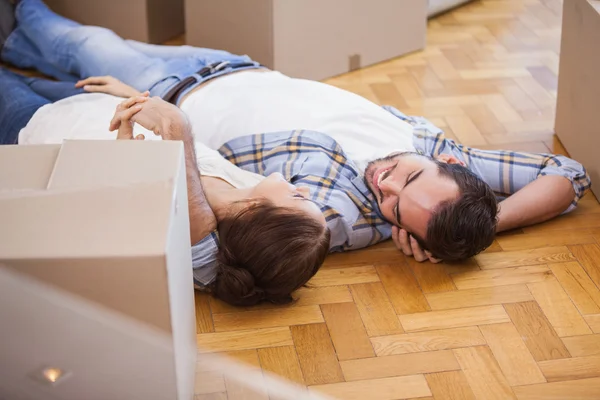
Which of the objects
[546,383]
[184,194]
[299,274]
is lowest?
[546,383]

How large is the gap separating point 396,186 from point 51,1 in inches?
76.7

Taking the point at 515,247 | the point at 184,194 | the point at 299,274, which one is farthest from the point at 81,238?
the point at 515,247

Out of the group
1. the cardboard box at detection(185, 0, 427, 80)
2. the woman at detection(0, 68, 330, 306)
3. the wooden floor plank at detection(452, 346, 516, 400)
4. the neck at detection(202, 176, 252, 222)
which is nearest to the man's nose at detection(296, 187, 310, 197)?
the woman at detection(0, 68, 330, 306)

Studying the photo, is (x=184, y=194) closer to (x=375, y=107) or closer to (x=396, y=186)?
(x=396, y=186)

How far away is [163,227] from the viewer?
3.80ft

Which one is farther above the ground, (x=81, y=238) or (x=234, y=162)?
(x=81, y=238)

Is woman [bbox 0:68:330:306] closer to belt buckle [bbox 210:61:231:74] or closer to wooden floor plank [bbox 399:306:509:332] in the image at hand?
wooden floor plank [bbox 399:306:509:332]

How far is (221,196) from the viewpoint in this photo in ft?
5.76

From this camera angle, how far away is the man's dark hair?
1.80 meters

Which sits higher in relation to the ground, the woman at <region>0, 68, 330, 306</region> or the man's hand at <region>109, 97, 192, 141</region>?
the man's hand at <region>109, 97, 192, 141</region>

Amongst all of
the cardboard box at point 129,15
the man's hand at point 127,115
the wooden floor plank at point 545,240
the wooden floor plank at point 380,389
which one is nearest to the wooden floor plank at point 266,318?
the wooden floor plank at point 380,389

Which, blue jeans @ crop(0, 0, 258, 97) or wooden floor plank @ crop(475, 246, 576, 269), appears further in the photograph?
blue jeans @ crop(0, 0, 258, 97)

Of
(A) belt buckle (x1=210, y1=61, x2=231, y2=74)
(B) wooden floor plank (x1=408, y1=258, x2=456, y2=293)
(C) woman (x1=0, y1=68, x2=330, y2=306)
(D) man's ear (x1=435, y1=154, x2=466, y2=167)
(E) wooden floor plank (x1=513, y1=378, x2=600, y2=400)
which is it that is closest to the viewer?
(E) wooden floor plank (x1=513, y1=378, x2=600, y2=400)

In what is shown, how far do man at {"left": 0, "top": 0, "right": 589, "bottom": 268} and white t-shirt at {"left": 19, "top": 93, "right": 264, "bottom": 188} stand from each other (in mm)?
124
